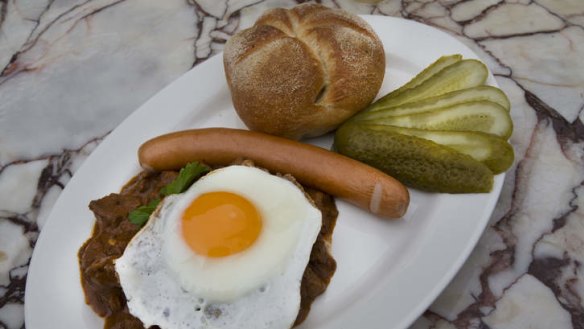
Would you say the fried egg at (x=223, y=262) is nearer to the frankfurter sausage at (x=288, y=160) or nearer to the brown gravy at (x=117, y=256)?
the brown gravy at (x=117, y=256)

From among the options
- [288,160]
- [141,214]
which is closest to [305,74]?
[288,160]

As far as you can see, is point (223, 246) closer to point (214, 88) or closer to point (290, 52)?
point (290, 52)

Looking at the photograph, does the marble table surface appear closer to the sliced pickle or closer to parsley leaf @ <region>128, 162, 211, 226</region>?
the sliced pickle

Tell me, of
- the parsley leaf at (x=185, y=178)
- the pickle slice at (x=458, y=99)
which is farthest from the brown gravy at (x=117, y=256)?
the pickle slice at (x=458, y=99)

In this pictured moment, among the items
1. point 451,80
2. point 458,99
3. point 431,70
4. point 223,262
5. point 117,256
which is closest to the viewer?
point 223,262

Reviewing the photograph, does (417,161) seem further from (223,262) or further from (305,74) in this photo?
(223,262)

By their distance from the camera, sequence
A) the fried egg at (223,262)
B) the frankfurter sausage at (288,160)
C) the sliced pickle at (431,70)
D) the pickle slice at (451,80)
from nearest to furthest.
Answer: the fried egg at (223,262)
the frankfurter sausage at (288,160)
the pickle slice at (451,80)
the sliced pickle at (431,70)
